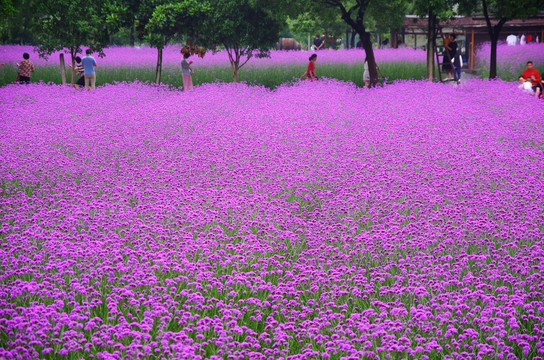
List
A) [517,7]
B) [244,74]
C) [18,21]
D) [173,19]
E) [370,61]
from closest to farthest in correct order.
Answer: [173,19] < [517,7] < [370,61] < [244,74] < [18,21]

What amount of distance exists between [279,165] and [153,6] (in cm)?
1856

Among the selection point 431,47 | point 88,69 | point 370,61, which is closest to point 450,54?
point 431,47

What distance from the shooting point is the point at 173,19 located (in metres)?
25.4

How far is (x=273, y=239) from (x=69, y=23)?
21702mm

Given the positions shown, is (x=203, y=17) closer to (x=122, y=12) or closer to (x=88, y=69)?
(x=122, y=12)

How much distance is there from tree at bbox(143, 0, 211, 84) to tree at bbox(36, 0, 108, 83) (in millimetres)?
2128

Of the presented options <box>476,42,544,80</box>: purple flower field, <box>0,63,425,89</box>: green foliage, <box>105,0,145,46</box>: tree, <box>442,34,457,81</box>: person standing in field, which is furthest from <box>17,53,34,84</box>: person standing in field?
<box>476,42,544,80</box>: purple flower field

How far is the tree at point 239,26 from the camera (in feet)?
87.3

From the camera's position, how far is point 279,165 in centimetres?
977

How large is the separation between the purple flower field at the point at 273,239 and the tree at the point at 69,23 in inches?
474

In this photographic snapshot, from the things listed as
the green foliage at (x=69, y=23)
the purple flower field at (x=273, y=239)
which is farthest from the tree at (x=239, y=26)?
the purple flower field at (x=273, y=239)

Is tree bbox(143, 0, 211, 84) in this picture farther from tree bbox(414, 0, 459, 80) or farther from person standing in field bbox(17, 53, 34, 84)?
tree bbox(414, 0, 459, 80)

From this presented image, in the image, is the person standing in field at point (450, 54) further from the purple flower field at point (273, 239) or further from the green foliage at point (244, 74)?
the purple flower field at point (273, 239)

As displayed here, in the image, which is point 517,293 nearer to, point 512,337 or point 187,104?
point 512,337
